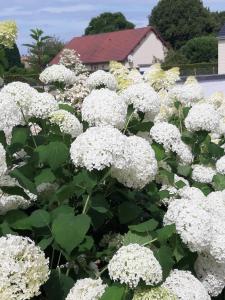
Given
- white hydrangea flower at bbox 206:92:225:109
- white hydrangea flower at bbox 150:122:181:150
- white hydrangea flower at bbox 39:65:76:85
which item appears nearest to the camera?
white hydrangea flower at bbox 150:122:181:150

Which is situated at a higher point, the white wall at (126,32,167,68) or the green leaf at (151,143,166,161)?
the green leaf at (151,143,166,161)

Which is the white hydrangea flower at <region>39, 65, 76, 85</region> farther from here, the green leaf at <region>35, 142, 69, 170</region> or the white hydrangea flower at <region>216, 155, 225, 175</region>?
the green leaf at <region>35, 142, 69, 170</region>

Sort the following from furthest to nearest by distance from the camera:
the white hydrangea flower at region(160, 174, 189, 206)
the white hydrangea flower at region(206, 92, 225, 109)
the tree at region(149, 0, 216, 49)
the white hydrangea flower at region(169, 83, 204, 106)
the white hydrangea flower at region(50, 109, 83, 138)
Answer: the tree at region(149, 0, 216, 49) → the white hydrangea flower at region(206, 92, 225, 109) → the white hydrangea flower at region(169, 83, 204, 106) → the white hydrangea flower at region(160, 174, 189, 206) → the white hydrangea flower at region(50, 109, 83, 138)

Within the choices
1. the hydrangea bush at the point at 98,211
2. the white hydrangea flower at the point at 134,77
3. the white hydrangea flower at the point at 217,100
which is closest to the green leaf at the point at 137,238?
the hydrangea bush at the point at 98,211

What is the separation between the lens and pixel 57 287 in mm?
1949

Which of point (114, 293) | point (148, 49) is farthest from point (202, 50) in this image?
point (114, 293)

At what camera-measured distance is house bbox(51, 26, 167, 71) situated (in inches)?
2207

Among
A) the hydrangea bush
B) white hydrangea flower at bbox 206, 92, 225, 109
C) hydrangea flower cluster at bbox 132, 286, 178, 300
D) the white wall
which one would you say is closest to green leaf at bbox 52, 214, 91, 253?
the hydrangea bush

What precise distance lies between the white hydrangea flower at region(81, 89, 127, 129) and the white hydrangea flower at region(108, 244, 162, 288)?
698 mm

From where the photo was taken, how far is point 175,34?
7456 cm

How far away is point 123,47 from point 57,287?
5523cm

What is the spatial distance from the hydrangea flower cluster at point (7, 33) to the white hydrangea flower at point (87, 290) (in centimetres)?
156

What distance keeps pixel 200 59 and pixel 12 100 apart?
56.5m

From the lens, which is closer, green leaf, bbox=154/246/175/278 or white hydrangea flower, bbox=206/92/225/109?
green leaf, bbox=154/246/175/278
